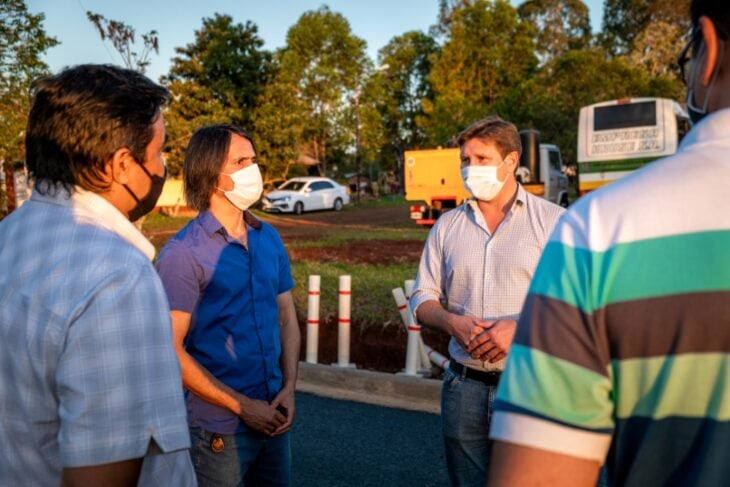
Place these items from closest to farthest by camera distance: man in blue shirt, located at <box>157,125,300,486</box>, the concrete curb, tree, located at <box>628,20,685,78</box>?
man in blue shirt, located at <box>157,125,300,486</box> < the concrete curb < tree, located at <box>628,20,685,78</box>

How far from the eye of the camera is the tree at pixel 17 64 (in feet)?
59.2

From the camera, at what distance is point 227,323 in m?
3.01

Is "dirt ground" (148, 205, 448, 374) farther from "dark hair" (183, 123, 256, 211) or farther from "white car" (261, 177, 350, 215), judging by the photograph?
"dark hair" (183, 123, 256, 211)

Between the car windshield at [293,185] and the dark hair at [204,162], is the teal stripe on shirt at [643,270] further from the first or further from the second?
the car windshield at [293,185]

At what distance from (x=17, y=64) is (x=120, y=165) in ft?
62.1

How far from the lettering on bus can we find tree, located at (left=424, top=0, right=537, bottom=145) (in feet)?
101

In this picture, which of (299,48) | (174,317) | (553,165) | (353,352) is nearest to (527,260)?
(174,317)

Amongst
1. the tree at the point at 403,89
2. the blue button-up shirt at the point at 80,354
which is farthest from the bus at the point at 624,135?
the tree at the point at 403,89

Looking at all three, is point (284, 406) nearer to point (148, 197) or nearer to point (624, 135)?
point (148, 197)

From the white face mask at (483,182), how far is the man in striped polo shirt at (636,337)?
2401 mm

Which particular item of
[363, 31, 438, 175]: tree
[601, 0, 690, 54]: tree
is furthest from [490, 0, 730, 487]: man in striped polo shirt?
[363, 31, 438, 175]: tree

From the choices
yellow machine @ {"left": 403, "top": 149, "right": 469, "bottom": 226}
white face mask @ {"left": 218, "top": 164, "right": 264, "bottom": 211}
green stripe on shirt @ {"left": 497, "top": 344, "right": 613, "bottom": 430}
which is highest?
yellow machine @ {"left": 403, "top": 149, "right": 469, "bottom": 226}

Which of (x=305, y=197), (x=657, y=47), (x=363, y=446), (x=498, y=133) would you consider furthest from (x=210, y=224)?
(x=657, y=47)

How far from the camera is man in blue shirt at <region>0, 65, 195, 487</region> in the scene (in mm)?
1551
